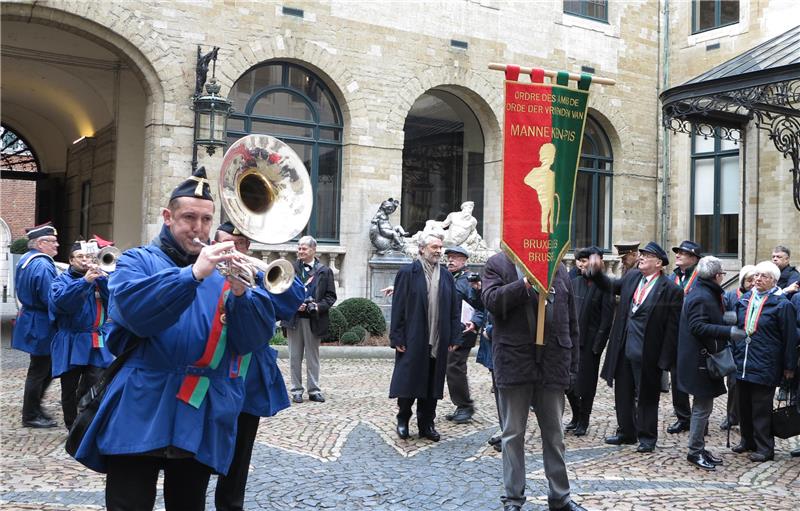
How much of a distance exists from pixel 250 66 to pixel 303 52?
1.17 m

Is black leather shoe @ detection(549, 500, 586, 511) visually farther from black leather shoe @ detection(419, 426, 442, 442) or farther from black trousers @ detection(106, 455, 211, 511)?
black trousers @ detection(106, 455, 211, 511)

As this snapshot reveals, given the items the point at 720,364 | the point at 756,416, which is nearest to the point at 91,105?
the point at 720,364

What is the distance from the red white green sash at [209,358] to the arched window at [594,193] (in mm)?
18096

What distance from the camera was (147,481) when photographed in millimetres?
3137

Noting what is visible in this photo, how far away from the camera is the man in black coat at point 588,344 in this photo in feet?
25.4

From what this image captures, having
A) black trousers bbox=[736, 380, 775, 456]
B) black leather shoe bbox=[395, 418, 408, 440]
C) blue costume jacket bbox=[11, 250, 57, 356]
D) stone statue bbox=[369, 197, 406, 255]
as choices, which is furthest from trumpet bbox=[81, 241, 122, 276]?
stone statue bbox=[369, 197, 406, 255]

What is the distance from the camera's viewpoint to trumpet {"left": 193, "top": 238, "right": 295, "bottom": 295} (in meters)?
3.13

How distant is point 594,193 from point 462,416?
13.7m

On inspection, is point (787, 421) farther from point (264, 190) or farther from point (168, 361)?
point (168, 361)

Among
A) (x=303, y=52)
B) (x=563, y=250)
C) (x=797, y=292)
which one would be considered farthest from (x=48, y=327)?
(x=303, y=52)

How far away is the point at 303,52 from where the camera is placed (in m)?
16.2

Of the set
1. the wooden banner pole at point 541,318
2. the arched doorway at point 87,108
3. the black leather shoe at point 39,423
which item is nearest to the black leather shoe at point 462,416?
the wooden banner pole at point 541,318

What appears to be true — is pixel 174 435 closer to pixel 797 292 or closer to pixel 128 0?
pixel 797 292

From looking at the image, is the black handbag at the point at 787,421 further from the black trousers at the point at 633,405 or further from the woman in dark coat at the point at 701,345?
the black trousers at the point at 633,405
